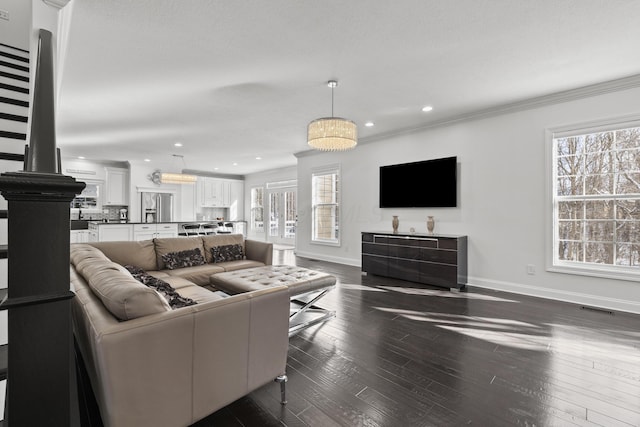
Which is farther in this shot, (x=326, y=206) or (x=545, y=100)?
(x=326, y=206)

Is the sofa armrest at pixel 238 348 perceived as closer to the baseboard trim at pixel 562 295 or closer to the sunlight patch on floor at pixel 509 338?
the sunlight patch on floor at pixel 509 338

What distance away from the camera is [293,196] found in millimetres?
10156

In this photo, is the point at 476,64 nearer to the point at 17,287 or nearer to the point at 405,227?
the point at 405,227

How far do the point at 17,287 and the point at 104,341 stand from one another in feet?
1.81

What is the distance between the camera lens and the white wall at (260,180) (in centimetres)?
999

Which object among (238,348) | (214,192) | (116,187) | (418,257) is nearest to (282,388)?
(238,348)

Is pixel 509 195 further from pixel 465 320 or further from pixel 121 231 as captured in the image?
pixel 121 231

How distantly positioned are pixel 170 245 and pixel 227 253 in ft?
2.46

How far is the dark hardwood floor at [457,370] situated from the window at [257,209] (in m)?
7.95

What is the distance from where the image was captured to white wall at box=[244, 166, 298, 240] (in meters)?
9.99

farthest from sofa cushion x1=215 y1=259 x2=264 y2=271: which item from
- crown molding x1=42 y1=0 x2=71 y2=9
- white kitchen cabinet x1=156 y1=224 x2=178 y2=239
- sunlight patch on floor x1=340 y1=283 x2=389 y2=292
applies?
white kitchen cabinet x1=156 y1=224 x2=178 y2=239

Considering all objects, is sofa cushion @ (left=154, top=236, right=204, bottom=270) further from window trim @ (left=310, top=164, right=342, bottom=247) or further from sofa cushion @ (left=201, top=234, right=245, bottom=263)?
window trim @ (left=310, top=164, right=342, bottom=247)

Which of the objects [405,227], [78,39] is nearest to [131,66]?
[78,39]

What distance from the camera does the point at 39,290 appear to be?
31.9 inches
